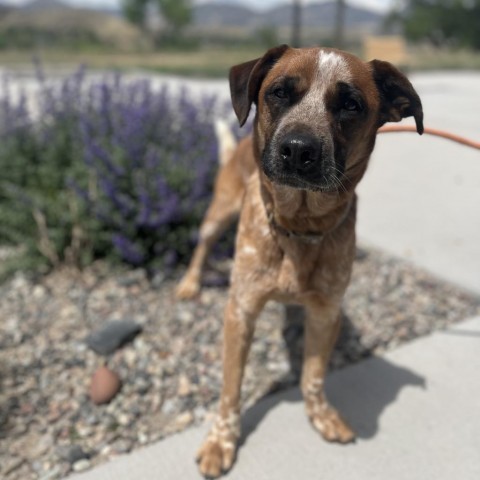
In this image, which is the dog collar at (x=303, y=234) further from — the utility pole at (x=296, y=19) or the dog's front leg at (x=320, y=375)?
the utility pole at (x=296, y=19)

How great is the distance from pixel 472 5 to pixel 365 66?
4632 centimetres

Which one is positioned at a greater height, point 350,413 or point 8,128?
point 8,128

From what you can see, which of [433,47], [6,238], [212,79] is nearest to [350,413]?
[6,238]

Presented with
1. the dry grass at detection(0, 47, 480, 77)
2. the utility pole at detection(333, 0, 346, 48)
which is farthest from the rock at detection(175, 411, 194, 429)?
the dry grass at detection(0, 47, 480, 77)

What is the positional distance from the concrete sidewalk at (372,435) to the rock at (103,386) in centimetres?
41

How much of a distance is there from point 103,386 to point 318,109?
5.66 feet

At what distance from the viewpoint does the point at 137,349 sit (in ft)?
9.98

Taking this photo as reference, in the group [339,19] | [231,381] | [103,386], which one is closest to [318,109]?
[231,381]

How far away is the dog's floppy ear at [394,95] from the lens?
6.86 ft

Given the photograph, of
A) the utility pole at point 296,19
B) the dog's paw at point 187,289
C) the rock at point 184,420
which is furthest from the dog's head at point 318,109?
the utility pole at point 296,19

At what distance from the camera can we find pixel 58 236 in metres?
3.70

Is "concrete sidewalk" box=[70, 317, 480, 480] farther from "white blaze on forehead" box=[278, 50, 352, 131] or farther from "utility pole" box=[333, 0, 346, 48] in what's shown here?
"utility pole" box=[333, 0, 346, 48]

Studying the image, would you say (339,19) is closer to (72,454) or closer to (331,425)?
(331,425)

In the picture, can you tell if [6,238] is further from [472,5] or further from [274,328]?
[472,5]
